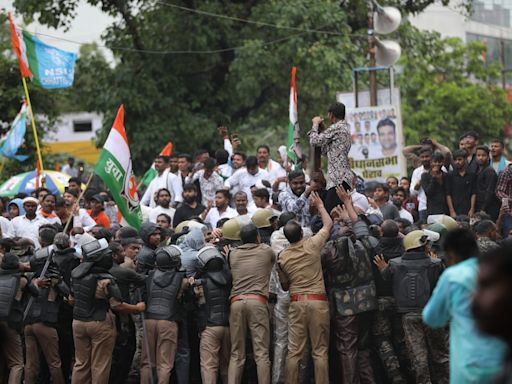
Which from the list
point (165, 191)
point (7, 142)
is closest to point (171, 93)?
point (7, 142)

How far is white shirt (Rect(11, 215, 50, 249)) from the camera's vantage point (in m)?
16.5

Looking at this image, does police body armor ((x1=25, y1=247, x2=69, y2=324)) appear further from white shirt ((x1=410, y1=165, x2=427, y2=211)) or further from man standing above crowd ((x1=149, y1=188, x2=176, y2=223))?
white shirt ((x1=410, y1=165, x2=427, y2=211))

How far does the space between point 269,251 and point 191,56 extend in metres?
16.8

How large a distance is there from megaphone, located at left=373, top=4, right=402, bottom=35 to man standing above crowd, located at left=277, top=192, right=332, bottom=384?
971 centimetres

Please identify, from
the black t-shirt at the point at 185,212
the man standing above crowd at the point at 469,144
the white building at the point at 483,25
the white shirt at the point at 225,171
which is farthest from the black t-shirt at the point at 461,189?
the white building at the point at 483,25

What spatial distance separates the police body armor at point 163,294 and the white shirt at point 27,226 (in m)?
4.04

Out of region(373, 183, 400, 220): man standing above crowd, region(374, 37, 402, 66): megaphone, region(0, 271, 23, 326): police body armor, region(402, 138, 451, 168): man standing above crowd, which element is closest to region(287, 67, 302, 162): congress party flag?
region(373, 183, 400, 220): man standing above crowd

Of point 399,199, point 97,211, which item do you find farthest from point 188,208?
point 399,199

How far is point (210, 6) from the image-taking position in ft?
92.9

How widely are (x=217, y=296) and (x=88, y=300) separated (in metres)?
1.49

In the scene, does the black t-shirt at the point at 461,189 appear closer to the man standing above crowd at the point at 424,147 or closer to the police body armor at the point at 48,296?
the man standing above crowd at the point at 424,147

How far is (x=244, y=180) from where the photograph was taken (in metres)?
17.2

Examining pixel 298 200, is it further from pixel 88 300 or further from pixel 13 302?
pixel 13 302

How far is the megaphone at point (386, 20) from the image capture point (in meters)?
21.6
